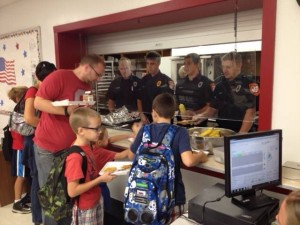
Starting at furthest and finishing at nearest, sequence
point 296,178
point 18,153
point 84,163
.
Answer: point 18,153 → point 84,163 → point 296,178

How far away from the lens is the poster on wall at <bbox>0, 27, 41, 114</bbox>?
10.5 ft

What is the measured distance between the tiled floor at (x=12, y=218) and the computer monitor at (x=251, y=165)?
83.8 inches

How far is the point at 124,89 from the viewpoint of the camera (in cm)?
282

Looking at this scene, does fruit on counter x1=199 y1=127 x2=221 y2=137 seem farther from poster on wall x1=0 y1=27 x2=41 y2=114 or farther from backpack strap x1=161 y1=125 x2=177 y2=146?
poster on wall x1=0 y1=27 x2=41 y2=114

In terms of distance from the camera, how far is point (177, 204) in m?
1.61

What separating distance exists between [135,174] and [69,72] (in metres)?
0.98

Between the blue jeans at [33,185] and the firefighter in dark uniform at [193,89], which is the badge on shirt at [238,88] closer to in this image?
the firefighter in dark uniform at [193,89]

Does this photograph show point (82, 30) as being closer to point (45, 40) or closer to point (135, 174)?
point (45, 40)

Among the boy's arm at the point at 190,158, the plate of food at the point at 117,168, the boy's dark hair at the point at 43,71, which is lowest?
the plate of food at the point at 117,168

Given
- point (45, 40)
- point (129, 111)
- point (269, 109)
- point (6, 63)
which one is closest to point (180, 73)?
point (129, 111)

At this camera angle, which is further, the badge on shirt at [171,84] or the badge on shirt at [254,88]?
the badge on shirt at [171,84]

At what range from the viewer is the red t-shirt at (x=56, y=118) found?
1943mm

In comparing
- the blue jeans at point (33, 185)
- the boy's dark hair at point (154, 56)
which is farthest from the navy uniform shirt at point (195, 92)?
the blue jeans at point (33, 185)

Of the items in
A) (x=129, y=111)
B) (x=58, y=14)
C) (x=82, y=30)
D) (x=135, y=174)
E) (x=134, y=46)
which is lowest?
(x=135, y=174)
